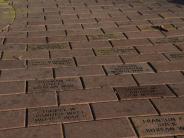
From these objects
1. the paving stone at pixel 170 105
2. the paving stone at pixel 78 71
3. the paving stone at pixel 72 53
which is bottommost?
the paving stone at pixel 72 53

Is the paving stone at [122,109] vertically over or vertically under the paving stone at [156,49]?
over

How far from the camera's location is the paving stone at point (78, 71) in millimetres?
4469

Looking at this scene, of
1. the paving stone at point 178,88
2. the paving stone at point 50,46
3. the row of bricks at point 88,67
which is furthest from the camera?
the paving stone at point 50,46

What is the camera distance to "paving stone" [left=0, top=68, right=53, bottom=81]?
438 centimetres

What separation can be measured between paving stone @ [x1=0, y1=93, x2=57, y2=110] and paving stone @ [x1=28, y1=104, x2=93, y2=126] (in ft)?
0.38

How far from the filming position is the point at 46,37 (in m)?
5.87

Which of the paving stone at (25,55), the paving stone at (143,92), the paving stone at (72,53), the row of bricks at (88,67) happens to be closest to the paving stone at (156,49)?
the row of bricks at (88,67)

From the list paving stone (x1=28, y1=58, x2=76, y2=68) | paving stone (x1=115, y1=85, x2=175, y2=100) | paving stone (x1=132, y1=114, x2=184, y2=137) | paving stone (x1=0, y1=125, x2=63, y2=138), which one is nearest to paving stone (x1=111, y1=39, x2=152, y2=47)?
paving stone (x1=28, y1=58, x2=76, y2=68)

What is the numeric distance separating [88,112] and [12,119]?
707mm

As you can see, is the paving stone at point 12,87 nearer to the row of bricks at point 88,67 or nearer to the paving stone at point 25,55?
the row of bricks at point 88,67

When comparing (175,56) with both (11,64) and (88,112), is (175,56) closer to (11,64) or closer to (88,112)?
(88,112)

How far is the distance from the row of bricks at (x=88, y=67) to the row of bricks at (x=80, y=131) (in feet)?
3.70

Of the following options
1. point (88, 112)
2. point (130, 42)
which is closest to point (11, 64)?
point (88, 112)

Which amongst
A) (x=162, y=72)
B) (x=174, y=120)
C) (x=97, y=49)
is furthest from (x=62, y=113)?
(x=97, y=49)
